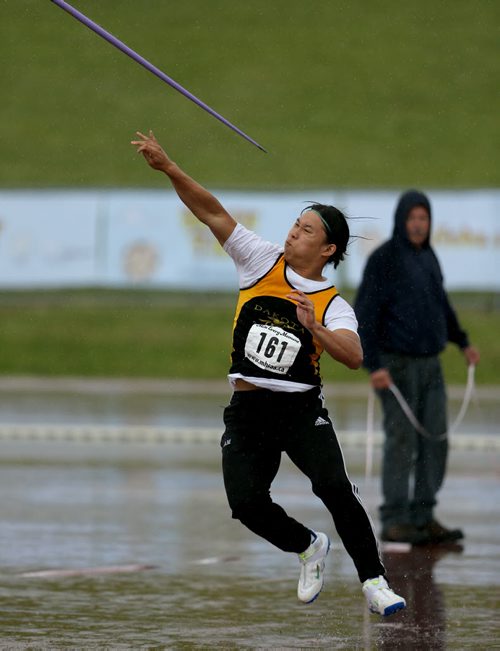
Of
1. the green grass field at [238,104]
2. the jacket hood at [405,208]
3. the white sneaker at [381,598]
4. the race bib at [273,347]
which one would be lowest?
the white sneaker at [381,598]

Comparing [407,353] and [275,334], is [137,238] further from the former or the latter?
[275,334]

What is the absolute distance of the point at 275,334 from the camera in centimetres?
691

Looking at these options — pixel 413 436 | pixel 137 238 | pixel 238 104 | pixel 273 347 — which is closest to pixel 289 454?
pixel 273 347

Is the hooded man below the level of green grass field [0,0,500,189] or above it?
below

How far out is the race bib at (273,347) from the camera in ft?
22.7

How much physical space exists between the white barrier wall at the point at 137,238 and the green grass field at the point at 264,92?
884 centimetres

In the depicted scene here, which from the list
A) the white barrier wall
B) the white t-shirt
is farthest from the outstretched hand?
the white barrier wall

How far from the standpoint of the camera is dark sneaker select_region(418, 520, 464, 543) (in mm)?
9874

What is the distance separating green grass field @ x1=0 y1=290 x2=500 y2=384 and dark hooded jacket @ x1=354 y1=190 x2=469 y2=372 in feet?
35.7

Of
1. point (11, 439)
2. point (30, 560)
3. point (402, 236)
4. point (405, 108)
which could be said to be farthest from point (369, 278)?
point (405, 108)

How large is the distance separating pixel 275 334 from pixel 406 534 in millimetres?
3358

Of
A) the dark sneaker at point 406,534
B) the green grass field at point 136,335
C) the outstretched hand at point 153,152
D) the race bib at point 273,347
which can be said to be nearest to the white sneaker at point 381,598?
the race bib at point 273,347

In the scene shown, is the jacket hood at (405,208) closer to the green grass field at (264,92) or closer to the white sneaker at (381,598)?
the white sneaker at (381,598)

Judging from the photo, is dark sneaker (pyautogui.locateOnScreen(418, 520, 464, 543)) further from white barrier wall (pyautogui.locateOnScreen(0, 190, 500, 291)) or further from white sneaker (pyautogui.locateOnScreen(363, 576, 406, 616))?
white barrier wall (pyautogui.locateOnScreen(0, 190, 500, 291))
